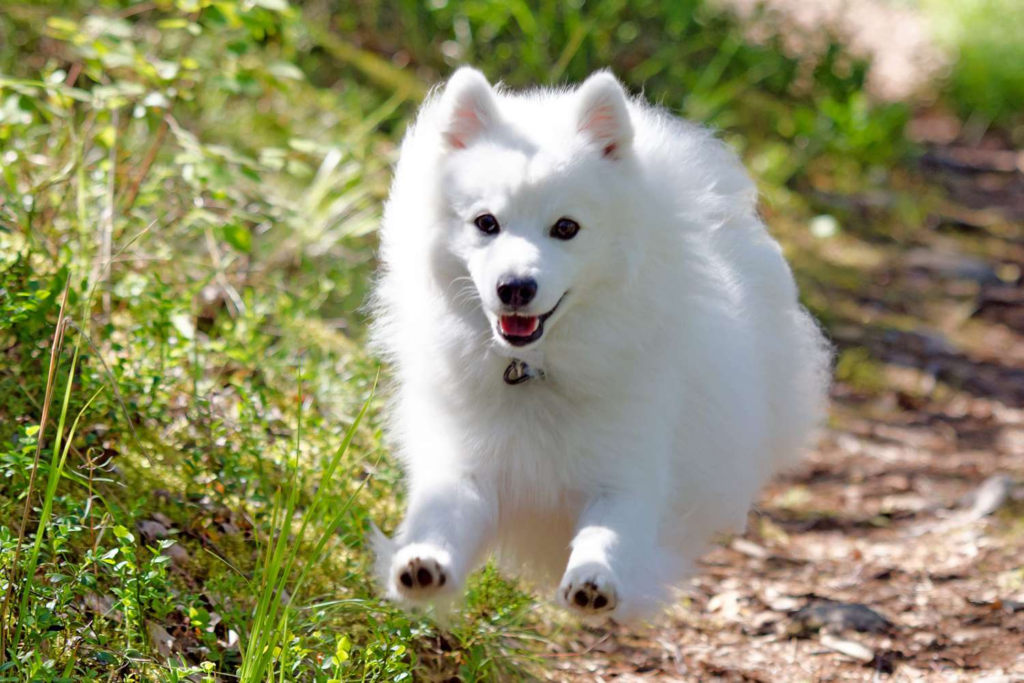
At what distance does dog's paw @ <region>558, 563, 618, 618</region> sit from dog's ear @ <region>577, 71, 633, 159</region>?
3.71ft

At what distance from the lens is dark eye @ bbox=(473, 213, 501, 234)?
2.87 meters

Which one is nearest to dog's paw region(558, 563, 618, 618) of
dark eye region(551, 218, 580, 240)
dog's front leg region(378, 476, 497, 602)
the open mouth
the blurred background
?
dog's front leg region(378, 476, 497, 602)

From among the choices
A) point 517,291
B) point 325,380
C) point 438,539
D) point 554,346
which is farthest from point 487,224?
point 325,380

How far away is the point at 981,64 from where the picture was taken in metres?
10.5

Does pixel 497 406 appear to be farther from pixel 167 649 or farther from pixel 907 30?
pixel 907 30

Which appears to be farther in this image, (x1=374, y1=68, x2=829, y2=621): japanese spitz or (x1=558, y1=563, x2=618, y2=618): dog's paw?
(x1=374, y1=68, x2=829, y2=621): japanese spitz

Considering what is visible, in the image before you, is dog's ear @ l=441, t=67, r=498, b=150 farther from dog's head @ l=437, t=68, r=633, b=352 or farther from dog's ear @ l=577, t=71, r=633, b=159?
dog's ear @ l=577, t=71, r=633, b=159

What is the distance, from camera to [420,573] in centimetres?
263

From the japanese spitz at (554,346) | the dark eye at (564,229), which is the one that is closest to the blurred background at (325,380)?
the japanese spitz at (554,346)

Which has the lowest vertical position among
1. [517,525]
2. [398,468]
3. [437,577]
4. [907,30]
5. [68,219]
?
[437,577]

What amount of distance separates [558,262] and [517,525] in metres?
0.83

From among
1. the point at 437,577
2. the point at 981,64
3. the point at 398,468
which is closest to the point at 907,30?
the point at 981,64

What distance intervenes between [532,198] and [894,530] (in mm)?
2768

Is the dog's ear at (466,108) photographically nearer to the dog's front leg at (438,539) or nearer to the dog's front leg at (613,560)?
the dog's front leg at (438,539)
